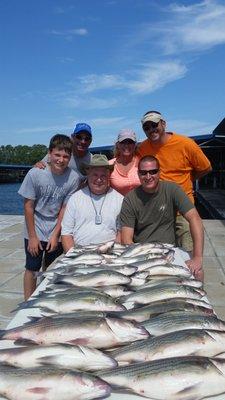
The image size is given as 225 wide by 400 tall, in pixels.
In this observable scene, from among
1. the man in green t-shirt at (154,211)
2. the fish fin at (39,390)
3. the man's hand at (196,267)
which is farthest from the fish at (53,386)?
the man in green t-shirt at (154,211)

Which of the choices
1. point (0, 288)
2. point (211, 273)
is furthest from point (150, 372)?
point (211, 273)

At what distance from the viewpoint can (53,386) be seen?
1.88m

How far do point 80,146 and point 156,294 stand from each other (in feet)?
8.76

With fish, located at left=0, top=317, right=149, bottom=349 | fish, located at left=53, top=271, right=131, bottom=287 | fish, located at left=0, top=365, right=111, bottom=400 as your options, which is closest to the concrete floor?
fish, located at left=53, top=271, right=131, bottom=287

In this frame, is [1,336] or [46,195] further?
[46,195]

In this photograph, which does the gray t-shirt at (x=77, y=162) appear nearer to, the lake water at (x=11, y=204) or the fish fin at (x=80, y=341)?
the fish fin at (x=80, y=341)

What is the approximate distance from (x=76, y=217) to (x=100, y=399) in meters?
2.85

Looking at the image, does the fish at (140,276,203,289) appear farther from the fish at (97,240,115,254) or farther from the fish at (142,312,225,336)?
the fish at (97,240,115,254)

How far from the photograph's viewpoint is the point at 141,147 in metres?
5.38

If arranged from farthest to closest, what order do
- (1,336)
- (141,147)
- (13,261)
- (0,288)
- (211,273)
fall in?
1. (13,261)
2. (211,273)
3. (0,288)
4. (141,147)
5. (1,336)

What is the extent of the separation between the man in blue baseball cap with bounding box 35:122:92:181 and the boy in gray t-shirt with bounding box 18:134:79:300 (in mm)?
207

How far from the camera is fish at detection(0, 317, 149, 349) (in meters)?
2.30

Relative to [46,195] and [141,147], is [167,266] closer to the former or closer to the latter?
[46,195]

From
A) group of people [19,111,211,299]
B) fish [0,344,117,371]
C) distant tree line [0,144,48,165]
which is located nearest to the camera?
fish [0,344,117,371]
